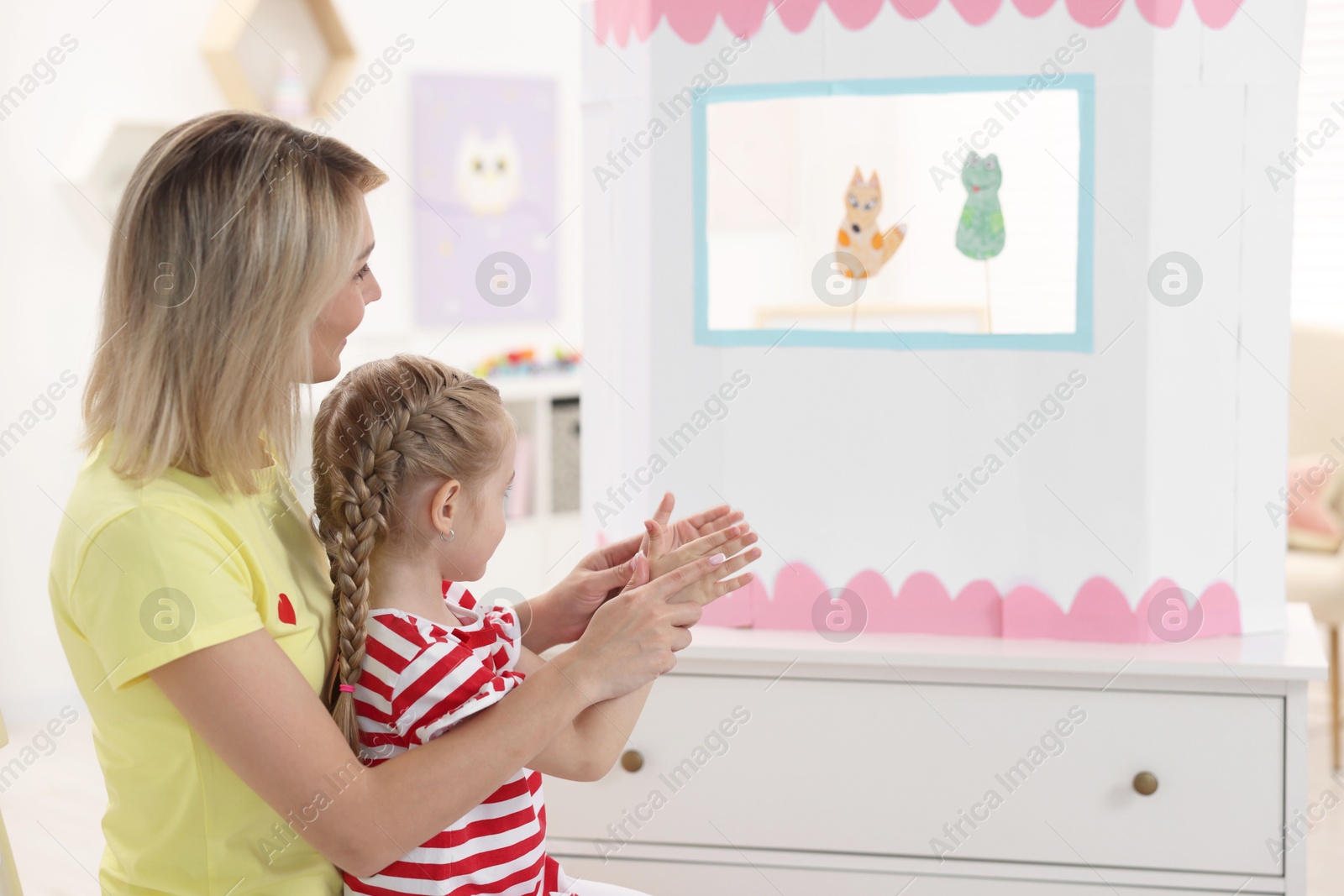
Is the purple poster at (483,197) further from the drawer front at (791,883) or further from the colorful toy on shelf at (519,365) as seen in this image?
→ the drawer front at (791,883)

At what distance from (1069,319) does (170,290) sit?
3.53 feet

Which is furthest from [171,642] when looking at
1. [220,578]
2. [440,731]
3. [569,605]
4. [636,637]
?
[569,605]

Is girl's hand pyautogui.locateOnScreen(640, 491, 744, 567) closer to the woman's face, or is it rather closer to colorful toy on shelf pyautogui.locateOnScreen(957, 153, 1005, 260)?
the woman's face

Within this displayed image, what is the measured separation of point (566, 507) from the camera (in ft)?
11.8

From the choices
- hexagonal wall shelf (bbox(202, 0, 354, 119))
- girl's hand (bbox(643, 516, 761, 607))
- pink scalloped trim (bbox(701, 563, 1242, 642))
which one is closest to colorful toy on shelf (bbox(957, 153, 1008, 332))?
pink scalloped trim (bbox(701, 563, 1242, 642))

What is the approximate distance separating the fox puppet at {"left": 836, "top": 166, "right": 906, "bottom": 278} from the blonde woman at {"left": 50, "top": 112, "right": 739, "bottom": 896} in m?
0.75

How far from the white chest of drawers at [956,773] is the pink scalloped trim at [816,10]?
31.1 inches

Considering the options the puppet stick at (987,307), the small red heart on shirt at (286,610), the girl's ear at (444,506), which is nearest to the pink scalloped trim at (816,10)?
the puppet stick at (987,307)

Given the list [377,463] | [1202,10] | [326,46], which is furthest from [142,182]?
[326,46]

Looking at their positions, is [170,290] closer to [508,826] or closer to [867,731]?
[508,826]

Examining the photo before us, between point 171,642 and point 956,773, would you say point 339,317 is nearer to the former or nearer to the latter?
point 171,642

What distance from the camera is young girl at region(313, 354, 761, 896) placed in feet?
3.16

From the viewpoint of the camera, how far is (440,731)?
95 centimetres

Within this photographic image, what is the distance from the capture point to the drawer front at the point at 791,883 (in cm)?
145
